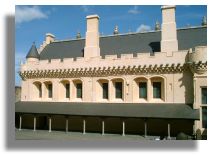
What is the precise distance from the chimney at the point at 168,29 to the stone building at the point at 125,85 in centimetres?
6

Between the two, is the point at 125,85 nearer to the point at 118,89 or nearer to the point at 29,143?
the point at 118,89

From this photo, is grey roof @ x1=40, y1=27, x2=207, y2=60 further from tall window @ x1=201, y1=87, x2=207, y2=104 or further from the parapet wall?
tall window @ x1=201, y1=87, x2=207, y2=104

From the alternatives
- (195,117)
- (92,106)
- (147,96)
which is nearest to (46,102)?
(92,106)

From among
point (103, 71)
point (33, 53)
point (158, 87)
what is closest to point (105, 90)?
point (103, 71)

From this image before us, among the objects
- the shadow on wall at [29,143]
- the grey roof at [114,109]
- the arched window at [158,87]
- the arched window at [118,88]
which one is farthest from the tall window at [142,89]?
the shadow on wall at [29,143]

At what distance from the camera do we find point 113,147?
37.1 feet

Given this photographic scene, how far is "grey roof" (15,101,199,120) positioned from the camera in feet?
47.8

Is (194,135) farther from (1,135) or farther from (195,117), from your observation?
(1,135)

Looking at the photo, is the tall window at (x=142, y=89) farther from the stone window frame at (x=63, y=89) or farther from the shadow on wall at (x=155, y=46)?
the stone window frame at (x=63, y=89)

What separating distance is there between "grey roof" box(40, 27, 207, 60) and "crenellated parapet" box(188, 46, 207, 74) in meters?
2.53

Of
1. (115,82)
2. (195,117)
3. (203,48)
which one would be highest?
(203,48)

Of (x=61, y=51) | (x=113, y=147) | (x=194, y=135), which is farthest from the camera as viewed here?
(x=61, y=51)

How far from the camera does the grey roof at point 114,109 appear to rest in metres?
14.6

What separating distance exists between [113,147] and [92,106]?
6.03 metres
